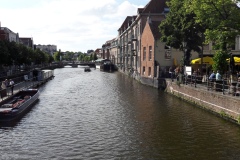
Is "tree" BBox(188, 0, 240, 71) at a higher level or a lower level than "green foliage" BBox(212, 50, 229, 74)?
higher

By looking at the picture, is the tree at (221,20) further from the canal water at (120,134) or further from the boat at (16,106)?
the boat at (16,106)

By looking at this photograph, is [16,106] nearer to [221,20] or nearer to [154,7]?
[221,20]

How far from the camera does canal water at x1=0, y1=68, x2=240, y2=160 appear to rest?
1387 centimetres

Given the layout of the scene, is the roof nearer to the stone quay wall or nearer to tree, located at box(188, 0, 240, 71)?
the stone quay wall

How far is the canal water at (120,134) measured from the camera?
13.9m

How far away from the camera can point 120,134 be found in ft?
56.5

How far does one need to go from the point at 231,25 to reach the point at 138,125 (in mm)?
10871

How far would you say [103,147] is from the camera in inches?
582

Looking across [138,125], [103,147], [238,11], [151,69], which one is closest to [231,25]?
[238,11]

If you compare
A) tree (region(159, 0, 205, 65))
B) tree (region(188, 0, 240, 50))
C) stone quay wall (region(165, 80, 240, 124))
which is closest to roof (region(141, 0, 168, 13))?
tree (region(159, 0, 205, 65))

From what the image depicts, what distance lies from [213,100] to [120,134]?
8744 mm

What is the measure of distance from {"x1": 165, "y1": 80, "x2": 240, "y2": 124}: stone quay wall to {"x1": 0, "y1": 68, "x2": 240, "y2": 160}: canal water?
60cm

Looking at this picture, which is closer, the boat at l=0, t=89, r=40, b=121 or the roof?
the boat at l=0, t=89, r=40, b=121

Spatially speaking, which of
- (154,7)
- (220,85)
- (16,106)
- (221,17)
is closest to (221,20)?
(221,17)
